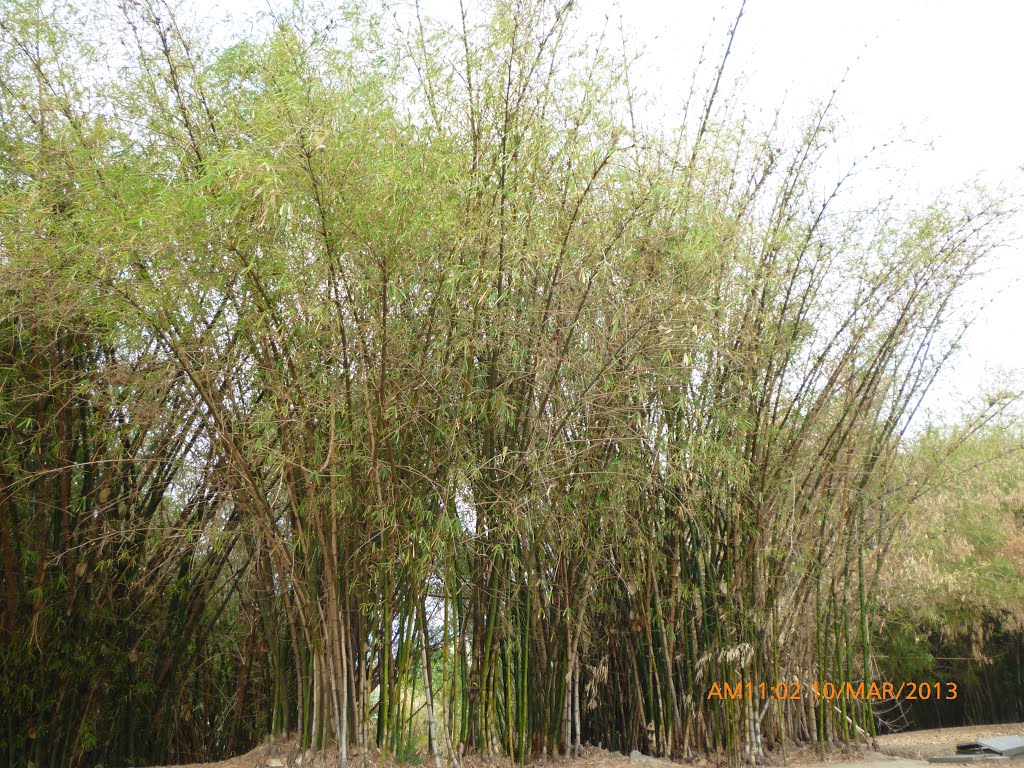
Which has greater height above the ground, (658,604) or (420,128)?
(420,128)

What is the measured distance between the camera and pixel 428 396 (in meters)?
3.58

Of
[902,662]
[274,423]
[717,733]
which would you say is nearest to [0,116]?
[274,423]

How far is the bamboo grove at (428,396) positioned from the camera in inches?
127

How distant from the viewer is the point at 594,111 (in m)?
3.50

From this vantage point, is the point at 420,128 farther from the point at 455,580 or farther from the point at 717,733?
the point at 717,733

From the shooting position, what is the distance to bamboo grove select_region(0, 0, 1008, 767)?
324 cm

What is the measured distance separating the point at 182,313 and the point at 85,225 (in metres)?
0.53
